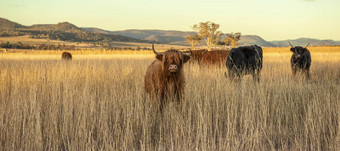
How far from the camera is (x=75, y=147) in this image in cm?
337

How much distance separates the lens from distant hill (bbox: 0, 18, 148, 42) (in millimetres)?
96662

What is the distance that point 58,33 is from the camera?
4210 inches

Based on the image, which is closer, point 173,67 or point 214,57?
point 173,67

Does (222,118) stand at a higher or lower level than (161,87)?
lower

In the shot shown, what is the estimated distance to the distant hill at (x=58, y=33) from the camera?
96662 mm

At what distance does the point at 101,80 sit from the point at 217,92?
3.72 meters

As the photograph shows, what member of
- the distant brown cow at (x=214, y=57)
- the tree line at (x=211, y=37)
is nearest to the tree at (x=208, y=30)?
the tree line at (x=211, y=37)

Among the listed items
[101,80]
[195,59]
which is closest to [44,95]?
[101,80]

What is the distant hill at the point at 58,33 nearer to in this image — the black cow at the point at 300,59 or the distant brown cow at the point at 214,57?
the distant brown cow at the point at 214,57

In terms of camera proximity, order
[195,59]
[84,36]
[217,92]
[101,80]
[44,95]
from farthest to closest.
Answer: [84,36] < [195,59] < [101,80] < [44,95] < [217,92]

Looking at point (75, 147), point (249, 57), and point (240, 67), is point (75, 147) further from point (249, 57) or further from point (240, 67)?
point (249, 57)

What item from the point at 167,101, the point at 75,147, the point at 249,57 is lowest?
the point at 75,147

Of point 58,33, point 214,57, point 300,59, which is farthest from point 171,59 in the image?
point 58,33

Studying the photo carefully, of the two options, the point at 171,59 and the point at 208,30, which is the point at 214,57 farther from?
the point at 208,30
